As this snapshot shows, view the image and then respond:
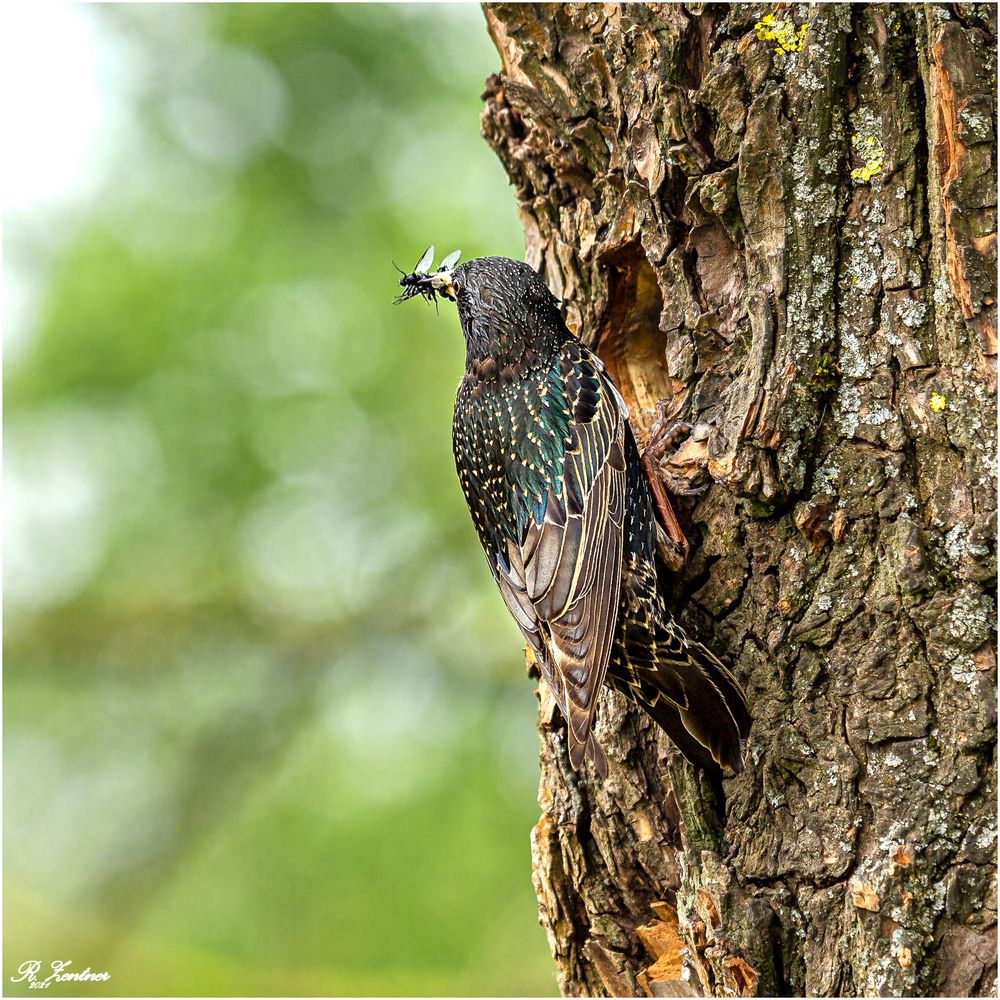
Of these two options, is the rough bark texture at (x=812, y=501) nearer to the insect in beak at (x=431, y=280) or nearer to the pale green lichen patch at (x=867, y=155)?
the pale green lichen patch at (x=867, y=155)

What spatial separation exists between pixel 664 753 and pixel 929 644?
2.29ft

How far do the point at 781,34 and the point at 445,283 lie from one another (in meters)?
1.23

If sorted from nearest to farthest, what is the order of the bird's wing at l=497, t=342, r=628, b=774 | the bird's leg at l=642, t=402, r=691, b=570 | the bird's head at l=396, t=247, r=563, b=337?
1. the bird's wing at l=497, t=342, r=628, b=774
2. the bird's leg at l=642, t=402, r=691, b=570
3. the bird's head at l=396, t=247, r=563, b=337

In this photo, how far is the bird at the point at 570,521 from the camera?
85.6 inches

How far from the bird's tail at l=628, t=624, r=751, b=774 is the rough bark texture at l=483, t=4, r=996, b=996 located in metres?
0.05

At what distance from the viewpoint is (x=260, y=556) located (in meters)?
3.92

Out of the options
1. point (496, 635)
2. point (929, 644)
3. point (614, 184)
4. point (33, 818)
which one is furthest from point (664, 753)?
point (33, 818)

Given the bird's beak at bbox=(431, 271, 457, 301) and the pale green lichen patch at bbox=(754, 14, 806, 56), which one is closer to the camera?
the pale green lichen patch at bbox=(754, 14, 806, 56)

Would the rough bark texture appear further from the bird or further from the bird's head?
the bird's head

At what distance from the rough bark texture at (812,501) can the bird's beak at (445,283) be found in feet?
1.99

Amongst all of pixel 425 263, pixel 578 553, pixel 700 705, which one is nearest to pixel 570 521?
pixel 578 553

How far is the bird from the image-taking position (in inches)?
85.6

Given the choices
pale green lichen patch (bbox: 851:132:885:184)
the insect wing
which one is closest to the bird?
the insect wing

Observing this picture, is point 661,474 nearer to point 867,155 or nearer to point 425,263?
point 867,155
